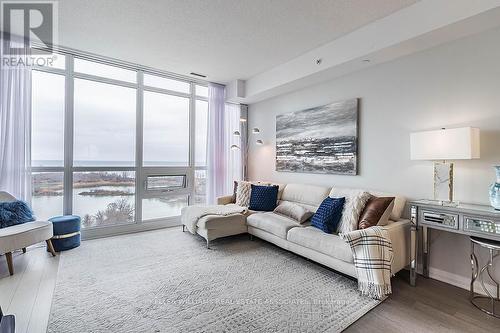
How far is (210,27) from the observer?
2.99 m

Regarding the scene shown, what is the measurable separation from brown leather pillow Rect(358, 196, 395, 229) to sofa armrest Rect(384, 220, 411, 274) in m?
0.10

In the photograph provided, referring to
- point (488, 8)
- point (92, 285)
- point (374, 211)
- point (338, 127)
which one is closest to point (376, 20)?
point (488, 8)

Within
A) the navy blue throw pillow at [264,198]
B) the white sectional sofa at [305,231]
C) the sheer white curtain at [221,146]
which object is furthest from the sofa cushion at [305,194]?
the sheer white curtain at [221,146]

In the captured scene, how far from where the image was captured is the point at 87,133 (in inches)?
156

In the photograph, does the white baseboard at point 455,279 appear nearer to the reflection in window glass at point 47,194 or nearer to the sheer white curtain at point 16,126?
the reflection in window glass at point 47,194

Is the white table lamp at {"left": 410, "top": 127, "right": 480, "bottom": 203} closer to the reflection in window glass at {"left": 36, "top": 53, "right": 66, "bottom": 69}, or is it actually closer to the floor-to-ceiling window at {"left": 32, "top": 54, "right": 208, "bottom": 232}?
the floor-to-ceiling window at {"left": 32, "top": 54, "right": 208, "bottom": 232}

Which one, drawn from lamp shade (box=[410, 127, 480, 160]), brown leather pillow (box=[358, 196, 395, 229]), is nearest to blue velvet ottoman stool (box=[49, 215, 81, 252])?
brown leather pillow (box=[358, 196, 395, 229])

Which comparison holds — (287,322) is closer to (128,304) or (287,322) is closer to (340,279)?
(340,279)

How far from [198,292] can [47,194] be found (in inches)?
117

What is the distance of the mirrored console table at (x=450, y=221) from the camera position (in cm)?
206

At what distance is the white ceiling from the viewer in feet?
8.45

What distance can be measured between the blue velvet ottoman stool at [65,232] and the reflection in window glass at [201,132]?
7.51 feet

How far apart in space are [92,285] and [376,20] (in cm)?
415

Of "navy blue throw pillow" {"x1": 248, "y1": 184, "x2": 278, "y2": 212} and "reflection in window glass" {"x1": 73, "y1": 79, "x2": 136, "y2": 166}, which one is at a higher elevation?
"reflection in window glass" {"x1": 73, "y1": 79, "x2": 136, "y2": 166}
